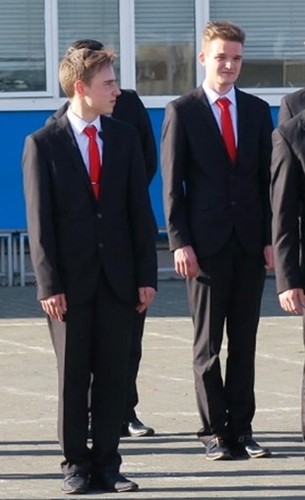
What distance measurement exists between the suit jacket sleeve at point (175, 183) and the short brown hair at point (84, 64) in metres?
0.91

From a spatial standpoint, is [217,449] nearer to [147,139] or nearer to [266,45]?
[147,139]

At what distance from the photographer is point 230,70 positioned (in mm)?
7875

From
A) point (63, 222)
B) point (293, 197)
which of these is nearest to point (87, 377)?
point (63, 222)

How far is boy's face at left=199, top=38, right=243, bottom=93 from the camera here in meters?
7.85

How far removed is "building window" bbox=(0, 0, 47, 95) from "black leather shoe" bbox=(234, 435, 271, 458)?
839 cm

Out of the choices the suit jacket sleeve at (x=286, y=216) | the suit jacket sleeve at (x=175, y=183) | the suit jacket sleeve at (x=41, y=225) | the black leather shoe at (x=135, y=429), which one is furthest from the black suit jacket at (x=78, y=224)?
the black leather shoe at (x=135, y=429)

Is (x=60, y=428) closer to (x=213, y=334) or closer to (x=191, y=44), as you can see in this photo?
(x=213, y=334)

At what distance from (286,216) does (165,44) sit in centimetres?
902

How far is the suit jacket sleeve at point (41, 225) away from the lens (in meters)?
7.04

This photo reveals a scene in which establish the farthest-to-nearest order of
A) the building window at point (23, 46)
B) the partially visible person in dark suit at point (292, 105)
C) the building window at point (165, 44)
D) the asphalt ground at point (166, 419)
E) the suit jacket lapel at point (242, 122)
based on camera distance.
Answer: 1. the building window at point (165, 44)
2. the building window at point (23, 46)
3. the partially visible person in dark suit at point (292, 105)
4. the suit jacket lapel at point (242, 122)
5. the asphalt ground at point (166, 419)

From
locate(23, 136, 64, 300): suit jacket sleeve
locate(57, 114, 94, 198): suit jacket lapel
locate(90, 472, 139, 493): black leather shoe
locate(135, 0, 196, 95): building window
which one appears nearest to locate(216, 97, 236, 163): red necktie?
locate(57, 114, 94, 198): suit jacket lapel

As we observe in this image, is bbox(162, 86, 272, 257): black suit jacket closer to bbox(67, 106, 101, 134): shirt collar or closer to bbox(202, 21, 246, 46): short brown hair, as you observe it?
bbox(202, 21, 246, 46): short brown hair

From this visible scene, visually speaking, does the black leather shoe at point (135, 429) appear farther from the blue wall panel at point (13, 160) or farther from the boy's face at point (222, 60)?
the blue wall panel at point (13, 160)

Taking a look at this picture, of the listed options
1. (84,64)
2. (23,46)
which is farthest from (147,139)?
(23,46)
